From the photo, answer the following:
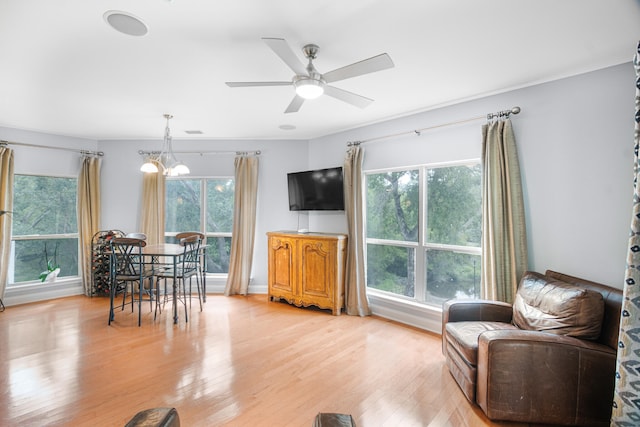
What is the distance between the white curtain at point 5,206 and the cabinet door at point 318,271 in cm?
423

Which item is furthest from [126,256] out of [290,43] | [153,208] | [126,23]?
[290,43]

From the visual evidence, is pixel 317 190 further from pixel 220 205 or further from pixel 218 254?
pixel 218 254

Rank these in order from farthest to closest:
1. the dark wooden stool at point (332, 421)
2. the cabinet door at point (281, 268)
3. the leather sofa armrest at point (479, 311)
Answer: the cabinet door at point (281, 268)
the leather sofa armrest at point (479, 311)
the dark wooden stool at point (332, 421)

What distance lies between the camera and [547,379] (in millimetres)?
1973

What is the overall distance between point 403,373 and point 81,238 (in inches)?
208

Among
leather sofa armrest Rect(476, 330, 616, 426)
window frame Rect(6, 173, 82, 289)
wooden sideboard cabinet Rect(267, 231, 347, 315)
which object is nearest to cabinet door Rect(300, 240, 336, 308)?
wooden sideboard cabinet Rect(267, 231, 347, 315)

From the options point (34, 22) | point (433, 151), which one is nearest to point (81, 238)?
point (34, 22)

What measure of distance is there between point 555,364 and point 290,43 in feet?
9.24

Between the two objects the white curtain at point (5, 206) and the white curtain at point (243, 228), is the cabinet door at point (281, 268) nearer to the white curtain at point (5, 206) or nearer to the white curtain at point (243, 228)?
the white curtain at point (243, 228)

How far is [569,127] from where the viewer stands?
108 inches

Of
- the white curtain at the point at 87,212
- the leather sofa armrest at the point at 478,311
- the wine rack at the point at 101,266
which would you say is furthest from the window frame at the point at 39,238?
the leather sofa armrest at the point at 478,311

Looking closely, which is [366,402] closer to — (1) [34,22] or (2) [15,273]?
(1) [34,22]

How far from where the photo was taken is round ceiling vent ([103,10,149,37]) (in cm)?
189

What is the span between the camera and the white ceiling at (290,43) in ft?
6.12
